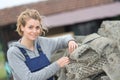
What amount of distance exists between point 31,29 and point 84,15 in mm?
6432

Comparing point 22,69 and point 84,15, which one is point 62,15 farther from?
point 22,69

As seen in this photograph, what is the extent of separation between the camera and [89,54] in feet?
12.2

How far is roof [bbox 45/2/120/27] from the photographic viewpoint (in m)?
9.77

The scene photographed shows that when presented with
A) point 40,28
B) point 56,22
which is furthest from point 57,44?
point 56,22

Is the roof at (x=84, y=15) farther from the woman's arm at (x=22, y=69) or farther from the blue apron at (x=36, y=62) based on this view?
the woman's arm at (x=22, y=69)

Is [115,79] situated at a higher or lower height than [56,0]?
lower

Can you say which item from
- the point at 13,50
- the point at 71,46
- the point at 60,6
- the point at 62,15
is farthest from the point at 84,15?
the point at 13,50

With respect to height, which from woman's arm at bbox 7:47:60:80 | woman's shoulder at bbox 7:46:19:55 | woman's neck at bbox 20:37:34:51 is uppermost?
woman's neck at bbox 20:37:34:51

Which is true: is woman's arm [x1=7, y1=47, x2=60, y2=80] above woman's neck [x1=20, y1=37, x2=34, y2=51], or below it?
below

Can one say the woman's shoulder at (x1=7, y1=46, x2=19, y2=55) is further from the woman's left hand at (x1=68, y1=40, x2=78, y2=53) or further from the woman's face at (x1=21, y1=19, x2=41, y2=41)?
the woman's left hand at (x1=68, y1=40, x2=78, y2=53)

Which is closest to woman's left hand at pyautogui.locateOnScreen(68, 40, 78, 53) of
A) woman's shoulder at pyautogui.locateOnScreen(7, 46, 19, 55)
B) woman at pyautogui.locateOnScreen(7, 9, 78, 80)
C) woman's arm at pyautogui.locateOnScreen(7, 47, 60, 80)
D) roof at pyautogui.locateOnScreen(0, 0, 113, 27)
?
woman at pyautogui.locateOnScreen(7, 9, 78, 80)

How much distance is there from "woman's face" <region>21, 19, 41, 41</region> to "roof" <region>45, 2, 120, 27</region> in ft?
18.6

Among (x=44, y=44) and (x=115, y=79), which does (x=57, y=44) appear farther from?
(x=115, y=79)

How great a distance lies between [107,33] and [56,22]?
18.9 feet
